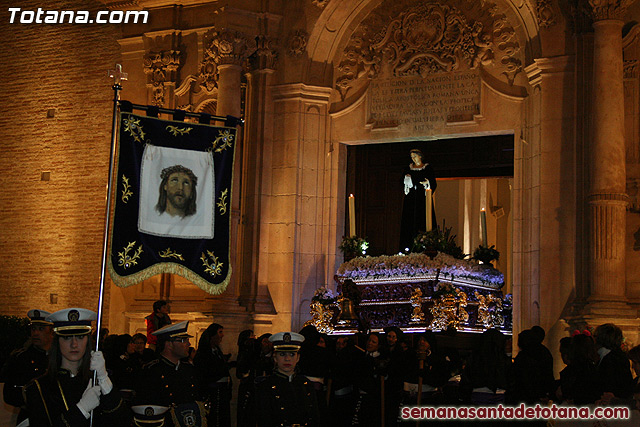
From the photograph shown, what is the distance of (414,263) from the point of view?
15109 millimetres

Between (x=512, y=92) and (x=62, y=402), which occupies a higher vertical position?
(x=512, y=92)

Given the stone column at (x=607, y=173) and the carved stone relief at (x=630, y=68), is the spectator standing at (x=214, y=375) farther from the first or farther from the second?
the carved stone relief at (x=630, y=68)

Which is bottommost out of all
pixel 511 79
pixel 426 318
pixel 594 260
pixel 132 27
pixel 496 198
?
pixel 426 318

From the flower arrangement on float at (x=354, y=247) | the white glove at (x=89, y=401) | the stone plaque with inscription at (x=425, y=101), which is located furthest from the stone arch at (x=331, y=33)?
the white glove at (x=89, y=401)

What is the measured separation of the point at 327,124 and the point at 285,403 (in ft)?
34.1

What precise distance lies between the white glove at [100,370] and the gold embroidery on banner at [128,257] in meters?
2.47

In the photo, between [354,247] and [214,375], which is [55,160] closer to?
[354,247]

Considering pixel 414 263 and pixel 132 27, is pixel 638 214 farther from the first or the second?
pixel 132 27

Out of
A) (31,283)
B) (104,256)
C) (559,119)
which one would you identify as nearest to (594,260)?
(559,119)

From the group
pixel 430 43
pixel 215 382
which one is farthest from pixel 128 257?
pixel 430 43

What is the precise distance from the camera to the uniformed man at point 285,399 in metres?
7.50

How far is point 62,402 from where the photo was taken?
20.5 ft

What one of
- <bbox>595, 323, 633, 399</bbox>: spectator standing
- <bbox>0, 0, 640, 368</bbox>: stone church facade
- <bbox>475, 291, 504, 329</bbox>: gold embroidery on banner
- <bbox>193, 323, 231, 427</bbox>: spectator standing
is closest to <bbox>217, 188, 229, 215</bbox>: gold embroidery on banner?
<bbox>193, 323, 231, 427</bbox>: spectator standing

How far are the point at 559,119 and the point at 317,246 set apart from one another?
486 cm
